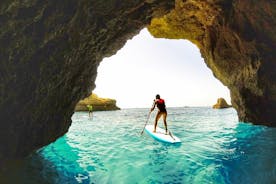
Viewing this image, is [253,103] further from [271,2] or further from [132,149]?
[132,149]

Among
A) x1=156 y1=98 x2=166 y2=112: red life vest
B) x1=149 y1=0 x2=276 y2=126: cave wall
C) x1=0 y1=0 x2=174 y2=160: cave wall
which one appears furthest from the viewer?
x1=156 y1=98 x2=166 y2=112: red life vest

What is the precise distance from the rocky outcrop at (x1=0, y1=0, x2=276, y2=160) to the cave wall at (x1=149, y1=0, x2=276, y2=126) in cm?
6

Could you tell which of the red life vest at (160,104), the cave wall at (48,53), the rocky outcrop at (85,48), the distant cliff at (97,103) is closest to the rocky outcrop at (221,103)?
the distant cliff at (97,103)

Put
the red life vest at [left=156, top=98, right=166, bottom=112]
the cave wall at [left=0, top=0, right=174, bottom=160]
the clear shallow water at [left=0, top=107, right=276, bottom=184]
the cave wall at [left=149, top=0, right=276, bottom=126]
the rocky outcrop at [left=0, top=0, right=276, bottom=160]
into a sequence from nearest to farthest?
the cave wall at [left=0, top=0, right=174, bottom=160] → the rocky outcrop at [left=0, top=0, right=276, bottom=160] → the clear shallow water at [left=0, top=107, right=276, bottom=184] → the cave wall at [left=149, top=0, right=276, bottom=126] → the red life vest at [left=156, top=98, right=166, bottom=112]

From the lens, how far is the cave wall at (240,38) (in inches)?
590

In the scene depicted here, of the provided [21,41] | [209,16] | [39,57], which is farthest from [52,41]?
[209,16]

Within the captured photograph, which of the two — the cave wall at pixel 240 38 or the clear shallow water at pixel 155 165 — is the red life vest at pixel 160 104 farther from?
the cave wall at pixel 240 38

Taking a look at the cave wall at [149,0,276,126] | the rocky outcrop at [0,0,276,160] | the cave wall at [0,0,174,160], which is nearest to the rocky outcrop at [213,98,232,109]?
the cave wall at [149,0,276,126]

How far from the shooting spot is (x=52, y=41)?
337 inches

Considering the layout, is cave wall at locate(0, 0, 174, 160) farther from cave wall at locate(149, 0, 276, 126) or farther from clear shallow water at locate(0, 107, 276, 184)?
cave wall at locate(149, 0, 276, 126)

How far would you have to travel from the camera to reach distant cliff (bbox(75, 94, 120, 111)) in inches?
3366

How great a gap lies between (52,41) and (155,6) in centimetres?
539

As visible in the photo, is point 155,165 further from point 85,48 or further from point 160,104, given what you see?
point 160,104

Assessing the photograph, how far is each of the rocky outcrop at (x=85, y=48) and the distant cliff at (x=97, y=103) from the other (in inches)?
2730
